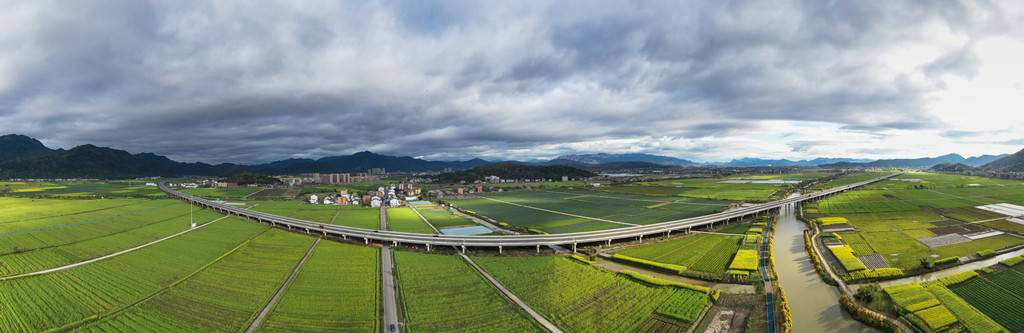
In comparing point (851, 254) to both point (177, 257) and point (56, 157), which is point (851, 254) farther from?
point (56, 157)

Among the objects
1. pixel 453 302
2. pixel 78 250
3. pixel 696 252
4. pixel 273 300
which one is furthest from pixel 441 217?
pixel 78 250

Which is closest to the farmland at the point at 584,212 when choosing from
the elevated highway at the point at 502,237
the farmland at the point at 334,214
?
the elevated highway at the point at 502,237

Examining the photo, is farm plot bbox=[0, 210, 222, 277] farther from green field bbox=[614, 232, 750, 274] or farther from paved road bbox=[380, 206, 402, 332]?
green field bbox=[614, 232, 750, 274]

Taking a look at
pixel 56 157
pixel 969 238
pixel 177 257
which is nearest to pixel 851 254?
pixel 969 238

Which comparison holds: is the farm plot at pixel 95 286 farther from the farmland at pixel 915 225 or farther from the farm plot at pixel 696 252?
the farmland at pixel 915 225

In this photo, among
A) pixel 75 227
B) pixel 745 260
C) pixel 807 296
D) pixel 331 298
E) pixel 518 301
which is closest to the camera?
pixel 518 301

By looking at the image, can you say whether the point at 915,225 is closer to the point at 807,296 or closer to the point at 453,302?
the point at 807,296
